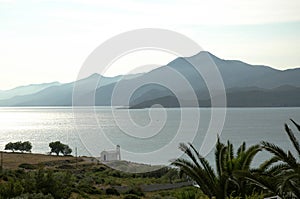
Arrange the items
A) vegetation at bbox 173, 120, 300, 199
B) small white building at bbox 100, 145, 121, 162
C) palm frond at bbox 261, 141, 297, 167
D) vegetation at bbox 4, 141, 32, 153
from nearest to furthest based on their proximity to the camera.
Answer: palm frond at bbox 261, 141, 297, 167 < vegetation at bbox 173, 120, 300, 199 < small white building at bbox 100, 145, 121, 162 < vegetation at bbox 4, 141, 32, 153

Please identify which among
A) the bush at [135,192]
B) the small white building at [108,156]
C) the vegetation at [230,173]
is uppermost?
the vegetation at [230,173]

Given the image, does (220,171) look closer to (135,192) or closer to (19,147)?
(135,192)

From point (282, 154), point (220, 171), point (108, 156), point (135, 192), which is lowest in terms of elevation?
point (108, 156)

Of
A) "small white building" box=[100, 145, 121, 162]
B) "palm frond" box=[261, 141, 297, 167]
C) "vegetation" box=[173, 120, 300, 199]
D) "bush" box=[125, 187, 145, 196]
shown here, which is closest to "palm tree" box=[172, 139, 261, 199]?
"vegetation" box=[173, 120, 300, 199]

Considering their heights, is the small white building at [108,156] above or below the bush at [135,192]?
below

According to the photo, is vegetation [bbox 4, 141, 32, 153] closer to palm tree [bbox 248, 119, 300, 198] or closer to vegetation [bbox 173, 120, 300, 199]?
vegetation [bbox 173, 120, 300, 199]

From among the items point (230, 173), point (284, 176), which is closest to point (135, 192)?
point (230, 173)

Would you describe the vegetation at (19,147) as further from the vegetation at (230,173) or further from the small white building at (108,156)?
the vegetation at (230,173)

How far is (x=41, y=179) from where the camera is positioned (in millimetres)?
14227

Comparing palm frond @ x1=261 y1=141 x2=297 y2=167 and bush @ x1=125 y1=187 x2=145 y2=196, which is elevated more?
palm frond @ x1=261 y1=141 x2=297 y2=167

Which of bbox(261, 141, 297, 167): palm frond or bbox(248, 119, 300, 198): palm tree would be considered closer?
bbox(248, 119, 300, 198): palm tree

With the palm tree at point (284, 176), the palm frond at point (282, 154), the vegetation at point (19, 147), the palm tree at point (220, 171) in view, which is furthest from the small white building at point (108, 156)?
the palm frond at point (282, 154)

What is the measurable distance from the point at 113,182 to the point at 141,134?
66997 mm

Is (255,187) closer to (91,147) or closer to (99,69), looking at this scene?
(99,69)
